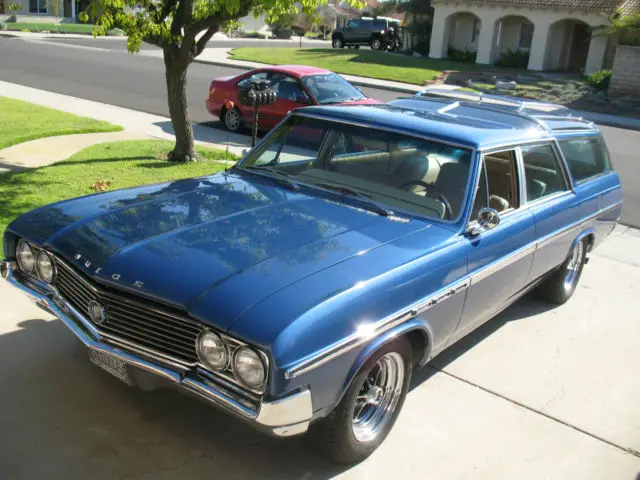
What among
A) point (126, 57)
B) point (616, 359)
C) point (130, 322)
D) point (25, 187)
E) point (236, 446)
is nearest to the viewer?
point (130, 322)

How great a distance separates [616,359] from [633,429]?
3.24 ft

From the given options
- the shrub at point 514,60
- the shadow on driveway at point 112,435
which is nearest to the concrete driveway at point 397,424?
the shadow on driveway at point 112,435

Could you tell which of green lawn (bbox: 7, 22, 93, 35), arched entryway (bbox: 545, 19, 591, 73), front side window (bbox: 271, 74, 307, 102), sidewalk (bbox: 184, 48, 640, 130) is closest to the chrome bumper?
front side window (bbox: 271, 74, 307, 102)

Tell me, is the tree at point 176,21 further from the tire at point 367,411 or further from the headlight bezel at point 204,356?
the headlight bezel at point 204,356

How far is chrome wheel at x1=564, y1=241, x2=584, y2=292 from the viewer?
6.03 metres

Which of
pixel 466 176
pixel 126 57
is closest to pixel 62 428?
pixel 466 176

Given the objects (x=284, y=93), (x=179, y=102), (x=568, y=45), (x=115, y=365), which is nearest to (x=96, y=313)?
(x=115, y=365)

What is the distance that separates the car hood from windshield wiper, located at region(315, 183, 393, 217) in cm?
8

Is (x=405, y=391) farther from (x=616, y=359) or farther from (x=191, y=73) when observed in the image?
(x=191, y=73)

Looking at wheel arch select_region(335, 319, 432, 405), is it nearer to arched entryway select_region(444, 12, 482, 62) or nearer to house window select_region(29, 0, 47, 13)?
→ arched entryway select_region(444, 12, 482, 62)

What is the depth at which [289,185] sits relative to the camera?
179 inches

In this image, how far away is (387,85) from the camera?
2489 cm

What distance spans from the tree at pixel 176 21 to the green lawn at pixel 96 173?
90cm

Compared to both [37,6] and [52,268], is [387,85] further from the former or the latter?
[37,6]
